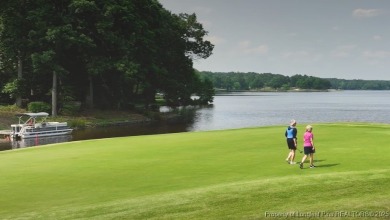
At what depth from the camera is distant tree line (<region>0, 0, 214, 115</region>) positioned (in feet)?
224

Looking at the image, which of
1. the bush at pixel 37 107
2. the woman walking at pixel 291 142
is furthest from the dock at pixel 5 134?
the woman walking at pixel 291 142

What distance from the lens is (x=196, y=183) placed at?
1670 centimetres

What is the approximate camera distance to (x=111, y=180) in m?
18.0

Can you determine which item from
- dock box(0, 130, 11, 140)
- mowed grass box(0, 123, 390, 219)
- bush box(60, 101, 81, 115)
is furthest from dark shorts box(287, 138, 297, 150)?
bush box(60, 101, 81, 115)

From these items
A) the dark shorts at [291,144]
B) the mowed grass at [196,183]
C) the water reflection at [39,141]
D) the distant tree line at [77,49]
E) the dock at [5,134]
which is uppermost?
the distant tree line at [77,49]

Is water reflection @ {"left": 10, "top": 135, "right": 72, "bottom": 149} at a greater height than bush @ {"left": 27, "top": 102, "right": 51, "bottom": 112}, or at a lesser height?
lesser

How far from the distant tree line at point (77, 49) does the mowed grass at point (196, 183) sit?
46610 millimetres

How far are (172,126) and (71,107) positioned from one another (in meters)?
17.0

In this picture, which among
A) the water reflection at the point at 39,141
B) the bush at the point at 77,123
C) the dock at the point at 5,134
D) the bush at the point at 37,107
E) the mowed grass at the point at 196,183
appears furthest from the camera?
the bush at the point at 37,107

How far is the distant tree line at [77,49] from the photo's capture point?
224 ft

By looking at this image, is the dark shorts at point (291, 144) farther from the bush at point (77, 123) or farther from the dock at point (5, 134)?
the bush at point (77, 123)

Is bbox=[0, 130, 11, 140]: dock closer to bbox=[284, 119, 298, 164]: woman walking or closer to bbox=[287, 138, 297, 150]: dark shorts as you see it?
bbox=[284, 119, 298, 164]: woman walking

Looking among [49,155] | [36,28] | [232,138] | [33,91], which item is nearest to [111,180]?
[49,155]

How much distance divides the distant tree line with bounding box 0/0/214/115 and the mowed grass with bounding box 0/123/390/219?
46.6 m
